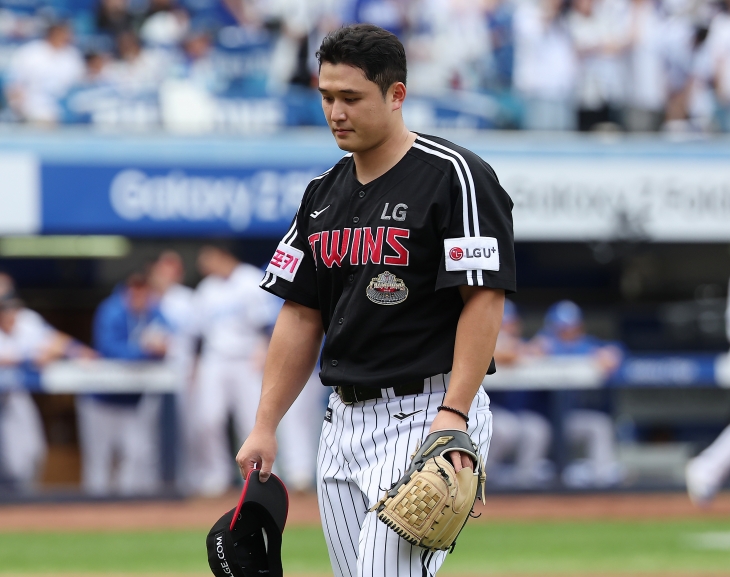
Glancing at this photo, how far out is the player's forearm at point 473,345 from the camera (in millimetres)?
2830

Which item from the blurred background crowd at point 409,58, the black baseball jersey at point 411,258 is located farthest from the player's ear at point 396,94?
the blurred background crowd at point 409,58

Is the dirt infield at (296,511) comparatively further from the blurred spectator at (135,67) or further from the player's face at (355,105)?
the player's face at (355,105)

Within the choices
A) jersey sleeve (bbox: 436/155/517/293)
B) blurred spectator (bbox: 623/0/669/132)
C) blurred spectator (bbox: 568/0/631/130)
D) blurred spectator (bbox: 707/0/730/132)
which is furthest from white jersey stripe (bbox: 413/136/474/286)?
blurred spectator (bbox: 707/0/730/132)

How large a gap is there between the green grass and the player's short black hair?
403 centimetres

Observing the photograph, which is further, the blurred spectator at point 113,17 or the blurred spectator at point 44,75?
the blurred spectator at point 113,17

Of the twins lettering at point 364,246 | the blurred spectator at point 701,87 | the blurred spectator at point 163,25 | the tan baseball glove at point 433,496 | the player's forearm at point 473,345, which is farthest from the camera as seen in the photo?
the blurred spectator at point 163,25

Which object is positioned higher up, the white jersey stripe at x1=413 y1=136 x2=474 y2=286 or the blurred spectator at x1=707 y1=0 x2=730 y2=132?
the blurred spectator at x1=707 y1=0 x2=730 y2=132

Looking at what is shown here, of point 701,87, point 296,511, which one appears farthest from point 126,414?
point 701,87

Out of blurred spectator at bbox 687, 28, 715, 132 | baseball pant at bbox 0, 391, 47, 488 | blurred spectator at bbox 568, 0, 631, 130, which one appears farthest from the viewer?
blurred spectator at bbox 687, 28, 715, 132

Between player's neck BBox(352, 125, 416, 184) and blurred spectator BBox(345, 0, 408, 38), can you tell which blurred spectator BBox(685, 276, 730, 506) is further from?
blurred spectator BBox(345, 0, 408, 38)

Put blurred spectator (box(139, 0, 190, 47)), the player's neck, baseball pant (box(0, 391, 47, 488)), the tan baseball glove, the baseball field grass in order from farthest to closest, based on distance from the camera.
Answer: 1. blurred spectator (box(139, 0, 190, 47))
2. baseball pant (box(0, 391, 47, 488))
3. the baseball field grass
4. the player's neck
5. the tan baseball glove

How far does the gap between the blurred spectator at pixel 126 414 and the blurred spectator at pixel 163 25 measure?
3.27 metres

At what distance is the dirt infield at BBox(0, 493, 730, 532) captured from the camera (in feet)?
27.9

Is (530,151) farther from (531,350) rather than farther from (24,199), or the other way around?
(24,199)
